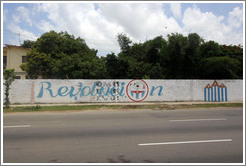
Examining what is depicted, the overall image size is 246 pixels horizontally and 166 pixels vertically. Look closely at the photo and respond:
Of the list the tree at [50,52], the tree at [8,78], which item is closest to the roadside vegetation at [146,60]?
the tree at [50,52]

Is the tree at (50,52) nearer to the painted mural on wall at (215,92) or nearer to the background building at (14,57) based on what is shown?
the background building at (14,57)

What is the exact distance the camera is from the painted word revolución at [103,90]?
15.1 meters

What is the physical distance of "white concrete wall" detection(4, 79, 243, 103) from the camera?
14961mm

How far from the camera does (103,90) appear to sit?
15.6 meters

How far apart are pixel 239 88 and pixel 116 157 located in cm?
1738

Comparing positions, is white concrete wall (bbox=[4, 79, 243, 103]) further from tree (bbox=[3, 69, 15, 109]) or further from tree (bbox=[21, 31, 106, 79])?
tree (bbox=[21, 31, 106, 79])

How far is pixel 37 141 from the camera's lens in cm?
561

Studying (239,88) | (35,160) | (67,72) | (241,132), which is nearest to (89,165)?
(35,160)

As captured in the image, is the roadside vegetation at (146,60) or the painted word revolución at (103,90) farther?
the roadside vegetation at (146,60)

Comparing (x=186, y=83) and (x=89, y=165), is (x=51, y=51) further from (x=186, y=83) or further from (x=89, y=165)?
(x=89, y=165)

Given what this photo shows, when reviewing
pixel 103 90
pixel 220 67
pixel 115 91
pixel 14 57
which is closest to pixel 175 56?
pixel 220 67

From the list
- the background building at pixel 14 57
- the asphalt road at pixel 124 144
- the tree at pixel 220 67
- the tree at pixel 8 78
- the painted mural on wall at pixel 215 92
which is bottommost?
the asphalt road at pixel 124 144

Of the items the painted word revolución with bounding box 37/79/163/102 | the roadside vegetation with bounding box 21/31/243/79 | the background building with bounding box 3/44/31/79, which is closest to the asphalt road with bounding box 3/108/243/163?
the painted word revolución with bounding box 37/79/163/102

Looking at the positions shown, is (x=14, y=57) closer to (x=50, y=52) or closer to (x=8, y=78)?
(x=50, y=52)
